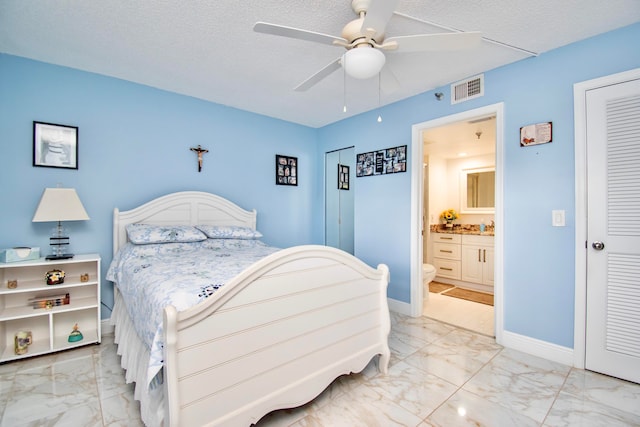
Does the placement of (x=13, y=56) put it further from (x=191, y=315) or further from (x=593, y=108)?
(x=593, y=108)

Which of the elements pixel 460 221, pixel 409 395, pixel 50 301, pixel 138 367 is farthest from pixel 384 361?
pixel 460 221

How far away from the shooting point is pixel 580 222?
7.12 feet

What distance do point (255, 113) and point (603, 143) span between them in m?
3.50

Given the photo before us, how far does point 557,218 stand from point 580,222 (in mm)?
142

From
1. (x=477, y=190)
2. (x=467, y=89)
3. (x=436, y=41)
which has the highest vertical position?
(x=467, y=89)

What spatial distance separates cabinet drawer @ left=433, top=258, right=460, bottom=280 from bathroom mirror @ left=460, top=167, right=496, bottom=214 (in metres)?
1.01

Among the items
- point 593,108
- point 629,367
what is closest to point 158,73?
point 593,108

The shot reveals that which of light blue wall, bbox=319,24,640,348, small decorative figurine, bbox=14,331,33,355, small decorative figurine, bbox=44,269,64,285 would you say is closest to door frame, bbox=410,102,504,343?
light blue wall, bbox=319,24,640,348

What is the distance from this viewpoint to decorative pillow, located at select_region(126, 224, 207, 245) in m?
2.60

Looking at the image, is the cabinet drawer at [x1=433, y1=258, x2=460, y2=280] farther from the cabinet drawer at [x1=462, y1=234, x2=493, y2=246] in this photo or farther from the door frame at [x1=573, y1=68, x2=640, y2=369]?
the door frame at [x1=573, y1=68, x2=640, y2=369]

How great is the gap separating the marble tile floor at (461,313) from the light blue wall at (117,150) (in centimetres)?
221

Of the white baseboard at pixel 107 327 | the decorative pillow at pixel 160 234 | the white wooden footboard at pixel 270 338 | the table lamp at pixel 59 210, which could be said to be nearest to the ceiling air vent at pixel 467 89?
the white wooden footboard at pixel 270 338

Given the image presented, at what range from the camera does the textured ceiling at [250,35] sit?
6.00ft

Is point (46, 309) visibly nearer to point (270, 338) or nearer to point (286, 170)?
point (270, 338)
